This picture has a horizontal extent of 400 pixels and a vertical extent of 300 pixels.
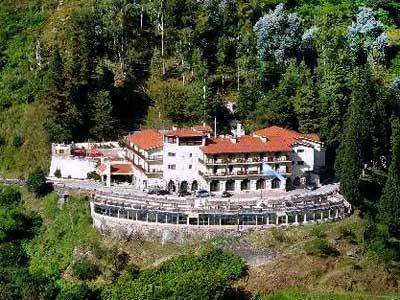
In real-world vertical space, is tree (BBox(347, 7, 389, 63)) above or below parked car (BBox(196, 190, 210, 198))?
above

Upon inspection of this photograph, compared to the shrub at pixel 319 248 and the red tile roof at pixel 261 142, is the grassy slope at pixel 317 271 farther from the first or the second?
the red tile roof at pixel 261 142

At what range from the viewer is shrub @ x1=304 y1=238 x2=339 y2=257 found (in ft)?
217

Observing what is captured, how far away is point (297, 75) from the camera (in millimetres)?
87750

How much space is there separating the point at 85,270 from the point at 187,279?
8954 mm

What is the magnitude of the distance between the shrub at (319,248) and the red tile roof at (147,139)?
57.7ft

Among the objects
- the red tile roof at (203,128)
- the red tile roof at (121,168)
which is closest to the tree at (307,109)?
the red tile roof at (203,128)

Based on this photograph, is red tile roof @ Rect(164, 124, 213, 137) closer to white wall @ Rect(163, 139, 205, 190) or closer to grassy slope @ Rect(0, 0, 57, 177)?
white wall @ Rect(163, 139, 205, 190)

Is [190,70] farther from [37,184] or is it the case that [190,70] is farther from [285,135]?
[37,184]

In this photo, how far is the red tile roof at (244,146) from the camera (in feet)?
243

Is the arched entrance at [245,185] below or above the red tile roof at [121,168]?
below

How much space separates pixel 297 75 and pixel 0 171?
31.9 metres

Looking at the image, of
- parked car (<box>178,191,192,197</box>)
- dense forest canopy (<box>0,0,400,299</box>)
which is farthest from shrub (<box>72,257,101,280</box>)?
parked car (<box>178,191,192,197</box>)

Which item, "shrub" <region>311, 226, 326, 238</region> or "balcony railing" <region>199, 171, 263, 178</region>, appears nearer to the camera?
"shrub" <region>311, 226, 326, 238</region>

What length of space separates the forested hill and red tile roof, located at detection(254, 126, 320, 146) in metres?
2.49
